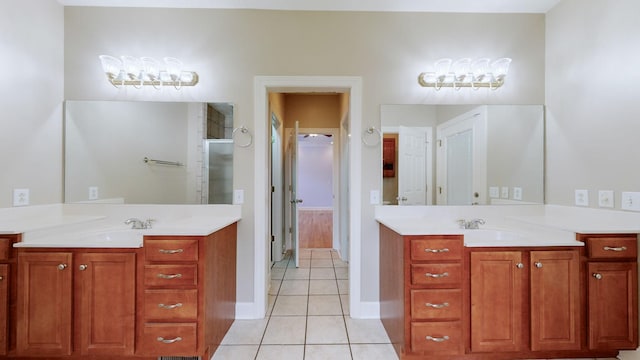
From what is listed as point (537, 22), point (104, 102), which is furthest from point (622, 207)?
point (104, 102)

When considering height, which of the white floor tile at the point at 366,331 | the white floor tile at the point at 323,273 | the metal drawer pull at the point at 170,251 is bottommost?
the white floor tile at the point at 366,331

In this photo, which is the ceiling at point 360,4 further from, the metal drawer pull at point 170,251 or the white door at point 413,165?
the metal drawer pull at point 170,251

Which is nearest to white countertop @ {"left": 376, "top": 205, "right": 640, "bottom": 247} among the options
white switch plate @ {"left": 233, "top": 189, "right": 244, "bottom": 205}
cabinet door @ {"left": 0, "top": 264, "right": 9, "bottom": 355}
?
white switch plate @ {"left": 233, "top": 189, "right": 244, "bottom": 205}

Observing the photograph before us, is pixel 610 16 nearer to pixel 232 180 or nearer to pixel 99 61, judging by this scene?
pixel 232 180

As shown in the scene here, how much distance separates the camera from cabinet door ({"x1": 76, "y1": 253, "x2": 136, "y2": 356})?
157cm

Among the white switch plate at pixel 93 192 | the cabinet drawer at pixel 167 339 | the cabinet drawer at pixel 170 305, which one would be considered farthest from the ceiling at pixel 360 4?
the cabinet drawer at pixel 167 339

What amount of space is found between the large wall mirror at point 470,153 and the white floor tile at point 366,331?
1.00m

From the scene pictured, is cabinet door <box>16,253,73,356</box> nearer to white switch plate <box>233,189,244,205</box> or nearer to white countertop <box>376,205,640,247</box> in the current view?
white switch plate <box>233,189,244,205</box>

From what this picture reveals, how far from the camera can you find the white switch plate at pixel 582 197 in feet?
6.37

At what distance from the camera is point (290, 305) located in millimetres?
2455

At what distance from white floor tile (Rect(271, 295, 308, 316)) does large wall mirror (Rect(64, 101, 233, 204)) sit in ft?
3.52

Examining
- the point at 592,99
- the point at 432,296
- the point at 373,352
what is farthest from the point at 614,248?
the point at 373,352

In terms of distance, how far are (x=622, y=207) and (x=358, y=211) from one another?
1727mm

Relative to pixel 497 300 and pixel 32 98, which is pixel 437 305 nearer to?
pixel 497 300
